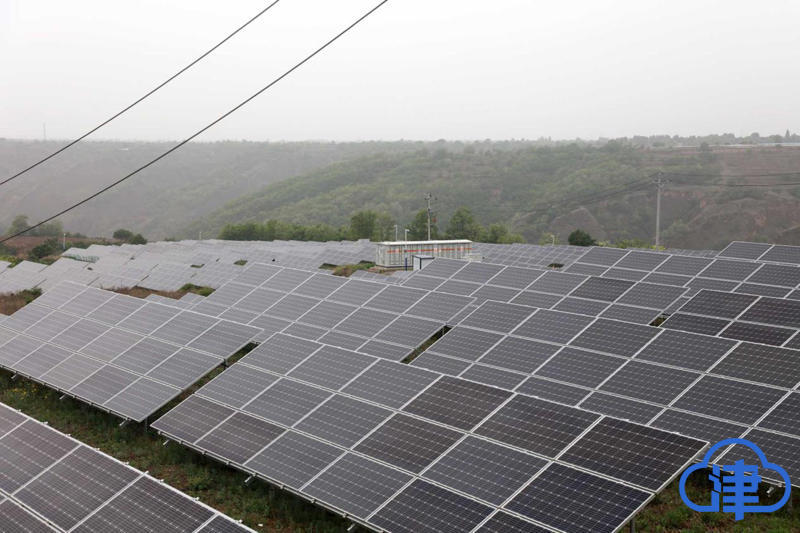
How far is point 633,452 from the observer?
34.1 feet

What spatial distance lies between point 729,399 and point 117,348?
15586mm

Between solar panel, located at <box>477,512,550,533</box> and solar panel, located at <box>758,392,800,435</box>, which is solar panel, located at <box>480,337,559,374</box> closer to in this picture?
solar panel, located at <box>758,392,800,435</box>

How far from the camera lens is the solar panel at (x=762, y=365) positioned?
13.1 m

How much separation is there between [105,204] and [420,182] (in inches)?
3687

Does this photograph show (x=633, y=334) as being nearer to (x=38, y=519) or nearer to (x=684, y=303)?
(x=684, y=303)

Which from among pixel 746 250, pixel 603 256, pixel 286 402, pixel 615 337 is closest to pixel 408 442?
pixel 286 402

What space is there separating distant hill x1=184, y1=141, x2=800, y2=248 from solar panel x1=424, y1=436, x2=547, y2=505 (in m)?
115

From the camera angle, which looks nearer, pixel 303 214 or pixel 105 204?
pixel 303 214

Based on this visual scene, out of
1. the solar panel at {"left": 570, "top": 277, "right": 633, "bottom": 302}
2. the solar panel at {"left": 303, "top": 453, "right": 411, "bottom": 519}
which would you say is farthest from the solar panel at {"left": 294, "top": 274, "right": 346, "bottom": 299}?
the solar panel at {"left": 303, "top": 453, "right": 411, "bottom": 519}

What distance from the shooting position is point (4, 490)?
11.4 metres

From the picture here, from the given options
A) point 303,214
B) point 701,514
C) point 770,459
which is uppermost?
point 770,459

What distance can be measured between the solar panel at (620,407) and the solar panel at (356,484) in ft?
15.3

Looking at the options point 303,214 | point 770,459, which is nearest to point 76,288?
point 770,459

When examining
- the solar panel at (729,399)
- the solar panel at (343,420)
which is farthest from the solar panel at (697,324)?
the solar panel at (343,420)
